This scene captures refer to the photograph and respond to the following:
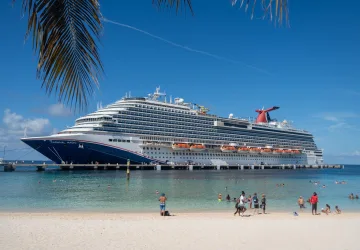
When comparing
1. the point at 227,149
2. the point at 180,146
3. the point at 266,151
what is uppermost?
the point at 266,151

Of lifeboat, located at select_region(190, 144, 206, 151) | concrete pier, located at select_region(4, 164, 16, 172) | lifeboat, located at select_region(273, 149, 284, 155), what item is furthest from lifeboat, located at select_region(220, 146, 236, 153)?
concrete pier, located at select_region(4, 164, 16, 172)

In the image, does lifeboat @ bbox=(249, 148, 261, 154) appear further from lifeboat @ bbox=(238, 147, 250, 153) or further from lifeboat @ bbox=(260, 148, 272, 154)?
lifeboat @ bbox=(260, 148, 272, 154)

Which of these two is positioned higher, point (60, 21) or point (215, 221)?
point (60, 21)

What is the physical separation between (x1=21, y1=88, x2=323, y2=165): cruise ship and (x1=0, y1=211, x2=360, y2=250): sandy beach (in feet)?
144

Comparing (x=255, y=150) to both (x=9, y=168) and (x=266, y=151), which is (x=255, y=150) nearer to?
(x=266, y=151)

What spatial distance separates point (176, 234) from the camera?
Answer: 11.7 meters

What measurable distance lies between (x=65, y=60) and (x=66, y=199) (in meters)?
23.1

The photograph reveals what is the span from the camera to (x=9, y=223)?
547 inches

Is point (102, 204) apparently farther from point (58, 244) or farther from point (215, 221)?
point (58, 244)

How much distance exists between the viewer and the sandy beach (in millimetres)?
10195

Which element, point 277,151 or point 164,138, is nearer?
point 164,138

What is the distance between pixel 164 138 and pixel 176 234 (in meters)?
57.0

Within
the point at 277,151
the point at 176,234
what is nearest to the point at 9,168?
the point at 277,151

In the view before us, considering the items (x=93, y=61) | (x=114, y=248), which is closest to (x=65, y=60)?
(x=93, y=61)
